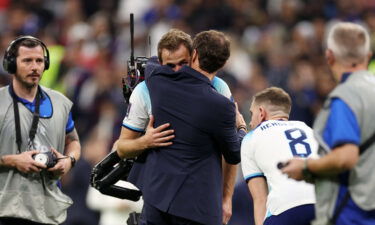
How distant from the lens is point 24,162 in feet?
22.5

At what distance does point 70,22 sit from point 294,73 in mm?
4115

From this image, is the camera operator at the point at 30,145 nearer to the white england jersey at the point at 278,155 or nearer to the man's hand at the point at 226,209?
the man's hand at the point at 226,209

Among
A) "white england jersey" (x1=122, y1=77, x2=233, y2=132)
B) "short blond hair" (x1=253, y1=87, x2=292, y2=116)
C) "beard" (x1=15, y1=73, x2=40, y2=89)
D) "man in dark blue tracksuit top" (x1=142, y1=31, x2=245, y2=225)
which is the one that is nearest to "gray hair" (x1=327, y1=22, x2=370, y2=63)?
"man in dark blue tracksuit top" (x1=142, y1=31, x2=245, y2=225)

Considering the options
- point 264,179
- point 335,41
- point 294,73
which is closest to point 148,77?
point 264,179

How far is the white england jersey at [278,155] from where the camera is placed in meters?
6.48

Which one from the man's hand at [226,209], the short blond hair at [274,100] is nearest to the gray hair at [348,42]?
the short blond hair at [274,100]

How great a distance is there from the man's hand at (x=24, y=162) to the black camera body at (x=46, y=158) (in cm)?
3

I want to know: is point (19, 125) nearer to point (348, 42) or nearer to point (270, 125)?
point (270, 125)

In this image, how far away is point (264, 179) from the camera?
6688 mm

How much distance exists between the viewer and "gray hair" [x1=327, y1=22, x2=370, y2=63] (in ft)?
17.5

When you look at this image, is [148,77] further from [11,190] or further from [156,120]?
[11,190]

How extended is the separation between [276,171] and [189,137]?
25.2 inches

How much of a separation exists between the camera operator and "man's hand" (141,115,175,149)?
921 millimetres

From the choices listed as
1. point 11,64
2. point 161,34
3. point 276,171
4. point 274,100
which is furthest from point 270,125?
point 161,34
